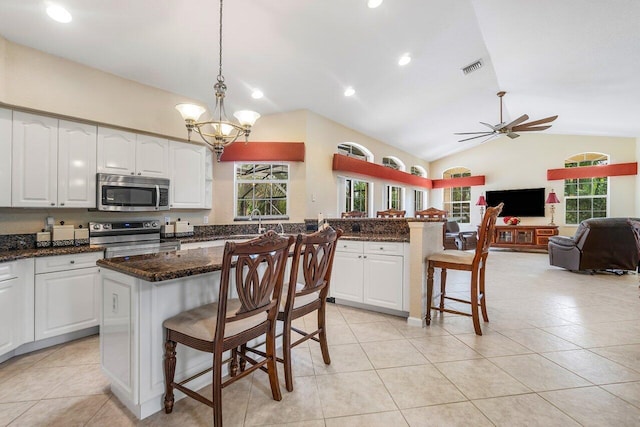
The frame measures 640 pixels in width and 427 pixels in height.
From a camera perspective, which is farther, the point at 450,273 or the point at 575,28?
the point at 450,273

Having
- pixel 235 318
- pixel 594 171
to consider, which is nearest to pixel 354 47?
pixel 235 318

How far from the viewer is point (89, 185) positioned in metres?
3.00

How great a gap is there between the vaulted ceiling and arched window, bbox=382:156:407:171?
2.30 metres

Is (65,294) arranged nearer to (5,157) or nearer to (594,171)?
(5,157)

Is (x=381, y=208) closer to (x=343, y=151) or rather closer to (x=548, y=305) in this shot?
(x=343, y=151)

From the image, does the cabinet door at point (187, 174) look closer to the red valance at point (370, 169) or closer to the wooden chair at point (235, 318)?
the red valance at point (370, 169)

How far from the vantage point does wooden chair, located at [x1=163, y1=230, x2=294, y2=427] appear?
→ 1.34 m

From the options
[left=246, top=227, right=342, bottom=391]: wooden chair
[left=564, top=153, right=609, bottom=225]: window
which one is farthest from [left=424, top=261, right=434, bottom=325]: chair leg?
[left=564, top=153, right=609, bottom=225]: window

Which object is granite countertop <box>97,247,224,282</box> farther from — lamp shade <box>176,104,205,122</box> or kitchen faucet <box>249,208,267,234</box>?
kitchen faucet <box>249,208,267,234</box>

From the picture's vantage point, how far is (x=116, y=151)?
126 inches

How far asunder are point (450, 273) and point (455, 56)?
3568mm

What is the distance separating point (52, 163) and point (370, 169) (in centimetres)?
511

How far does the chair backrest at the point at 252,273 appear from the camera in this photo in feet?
4.30

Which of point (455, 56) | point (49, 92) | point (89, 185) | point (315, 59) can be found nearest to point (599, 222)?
point (455, 56)
